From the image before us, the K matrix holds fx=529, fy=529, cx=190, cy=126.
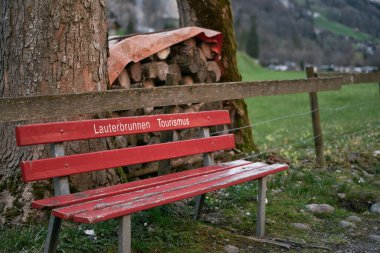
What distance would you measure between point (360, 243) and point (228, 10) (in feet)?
14.0

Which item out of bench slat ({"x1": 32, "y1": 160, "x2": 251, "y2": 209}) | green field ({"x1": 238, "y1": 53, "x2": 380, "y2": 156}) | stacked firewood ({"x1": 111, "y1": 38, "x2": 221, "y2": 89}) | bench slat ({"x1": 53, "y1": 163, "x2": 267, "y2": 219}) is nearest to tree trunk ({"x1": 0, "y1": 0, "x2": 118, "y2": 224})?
bench slat ({"x1": 32, "y1": 160, "x2": 251, "y2": 209})

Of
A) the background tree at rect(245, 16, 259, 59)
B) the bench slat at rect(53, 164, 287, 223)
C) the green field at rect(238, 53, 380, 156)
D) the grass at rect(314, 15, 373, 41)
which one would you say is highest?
the background tree at rect(245, 16, 259, 59)

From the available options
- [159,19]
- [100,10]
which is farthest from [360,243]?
[159,19]

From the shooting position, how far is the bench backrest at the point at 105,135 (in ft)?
10.7

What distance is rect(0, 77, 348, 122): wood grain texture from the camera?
3.25m

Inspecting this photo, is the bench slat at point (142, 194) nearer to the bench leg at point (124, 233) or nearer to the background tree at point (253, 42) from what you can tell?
the bench leg at point (124, 233)

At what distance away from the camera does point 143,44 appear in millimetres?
5887

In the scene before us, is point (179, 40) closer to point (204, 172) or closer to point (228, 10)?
point (228, 10)

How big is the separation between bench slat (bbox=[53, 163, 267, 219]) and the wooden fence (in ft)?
2.13

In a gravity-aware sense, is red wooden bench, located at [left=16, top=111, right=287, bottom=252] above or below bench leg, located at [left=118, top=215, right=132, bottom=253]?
above

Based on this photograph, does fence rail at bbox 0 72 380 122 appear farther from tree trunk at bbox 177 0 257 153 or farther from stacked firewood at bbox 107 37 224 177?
tree trunk at bbox 177 0 257 153

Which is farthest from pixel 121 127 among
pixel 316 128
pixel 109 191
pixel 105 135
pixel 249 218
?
pixel 316 128

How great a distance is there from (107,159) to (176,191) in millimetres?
528

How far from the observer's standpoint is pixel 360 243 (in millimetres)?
4281
